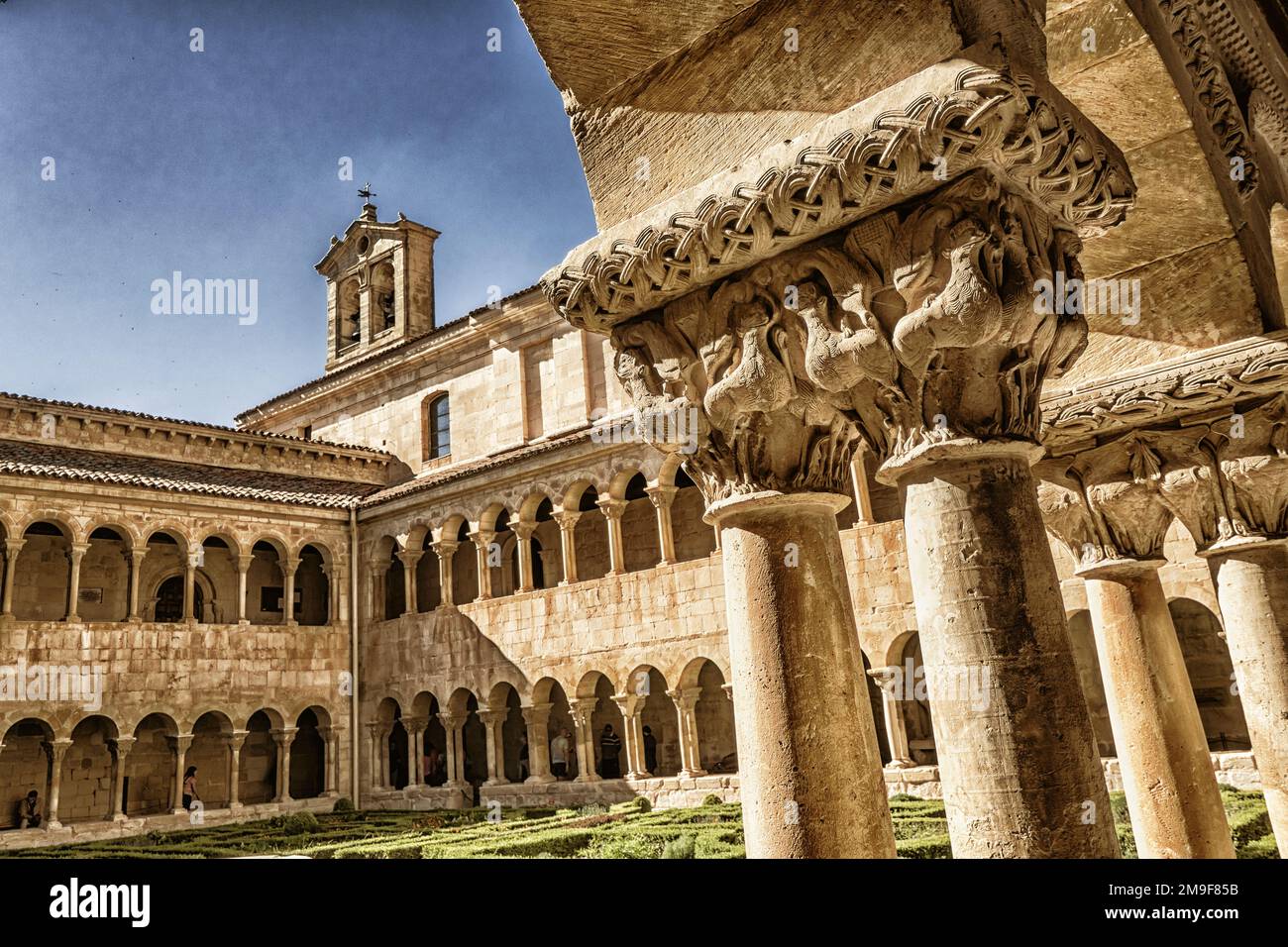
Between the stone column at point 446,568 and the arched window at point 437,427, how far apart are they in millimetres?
4531

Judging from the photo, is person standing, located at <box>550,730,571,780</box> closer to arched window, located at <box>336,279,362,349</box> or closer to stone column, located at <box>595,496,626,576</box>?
stone column, located at <box>595,496,626,576</box>

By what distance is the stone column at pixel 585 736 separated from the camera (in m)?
18.2

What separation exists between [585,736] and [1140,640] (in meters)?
14.2

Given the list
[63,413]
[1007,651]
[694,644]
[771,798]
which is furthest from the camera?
[63,413]

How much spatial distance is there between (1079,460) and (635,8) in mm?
3450

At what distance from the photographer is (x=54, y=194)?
890cm

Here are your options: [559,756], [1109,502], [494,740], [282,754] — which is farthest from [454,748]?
[1109,502]

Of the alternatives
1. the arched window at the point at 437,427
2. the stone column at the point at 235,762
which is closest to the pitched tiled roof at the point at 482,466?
the arched window at the point at 437,427

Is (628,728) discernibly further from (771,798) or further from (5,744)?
(771,798)

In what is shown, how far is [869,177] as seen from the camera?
2.44m

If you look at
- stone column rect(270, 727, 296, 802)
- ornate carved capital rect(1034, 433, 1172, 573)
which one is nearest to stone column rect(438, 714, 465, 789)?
stone column rect(270, 727, 296, 802)

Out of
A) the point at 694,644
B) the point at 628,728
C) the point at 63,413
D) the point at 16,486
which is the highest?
the point at 63,413

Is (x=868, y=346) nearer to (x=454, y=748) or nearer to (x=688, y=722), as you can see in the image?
(x=688, y=722)
